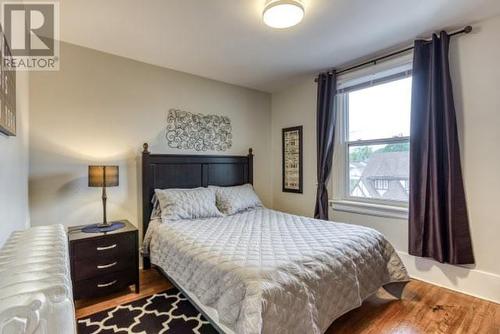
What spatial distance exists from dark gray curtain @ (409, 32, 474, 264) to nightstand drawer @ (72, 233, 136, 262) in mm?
2706

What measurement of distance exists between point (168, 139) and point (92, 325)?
1.95 meters

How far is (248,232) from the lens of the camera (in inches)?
88.5

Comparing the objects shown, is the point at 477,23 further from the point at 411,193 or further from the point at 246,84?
the point at 246,84

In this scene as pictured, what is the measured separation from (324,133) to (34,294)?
309 centimetres

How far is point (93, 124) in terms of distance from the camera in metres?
2.63

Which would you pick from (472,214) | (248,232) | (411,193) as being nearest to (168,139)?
(248,232)

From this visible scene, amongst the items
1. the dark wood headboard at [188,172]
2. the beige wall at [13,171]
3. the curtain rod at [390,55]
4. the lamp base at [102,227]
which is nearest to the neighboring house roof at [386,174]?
the curtain rod at [390,55]

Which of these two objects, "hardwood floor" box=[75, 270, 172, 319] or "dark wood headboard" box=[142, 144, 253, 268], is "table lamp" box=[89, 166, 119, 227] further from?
"hardwood floor" box=[75, 270, 172, 319]

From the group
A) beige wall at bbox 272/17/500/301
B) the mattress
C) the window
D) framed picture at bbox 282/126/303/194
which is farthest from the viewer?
framed picture at bbox 282/126/303/194

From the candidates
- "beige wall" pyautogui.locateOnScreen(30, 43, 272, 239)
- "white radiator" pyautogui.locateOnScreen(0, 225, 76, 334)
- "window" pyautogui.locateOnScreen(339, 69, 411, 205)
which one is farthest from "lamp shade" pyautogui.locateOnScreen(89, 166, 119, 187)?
"window" pyautogui.locateOnScreen(339, 69, 411, 205)

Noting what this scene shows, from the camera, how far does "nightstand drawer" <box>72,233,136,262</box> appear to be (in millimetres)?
2102

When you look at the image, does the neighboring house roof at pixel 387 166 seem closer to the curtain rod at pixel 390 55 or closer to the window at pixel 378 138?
the window at pixel 378 138

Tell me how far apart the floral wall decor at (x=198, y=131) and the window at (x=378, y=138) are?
161 cm

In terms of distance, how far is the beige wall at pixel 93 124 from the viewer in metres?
2.38
